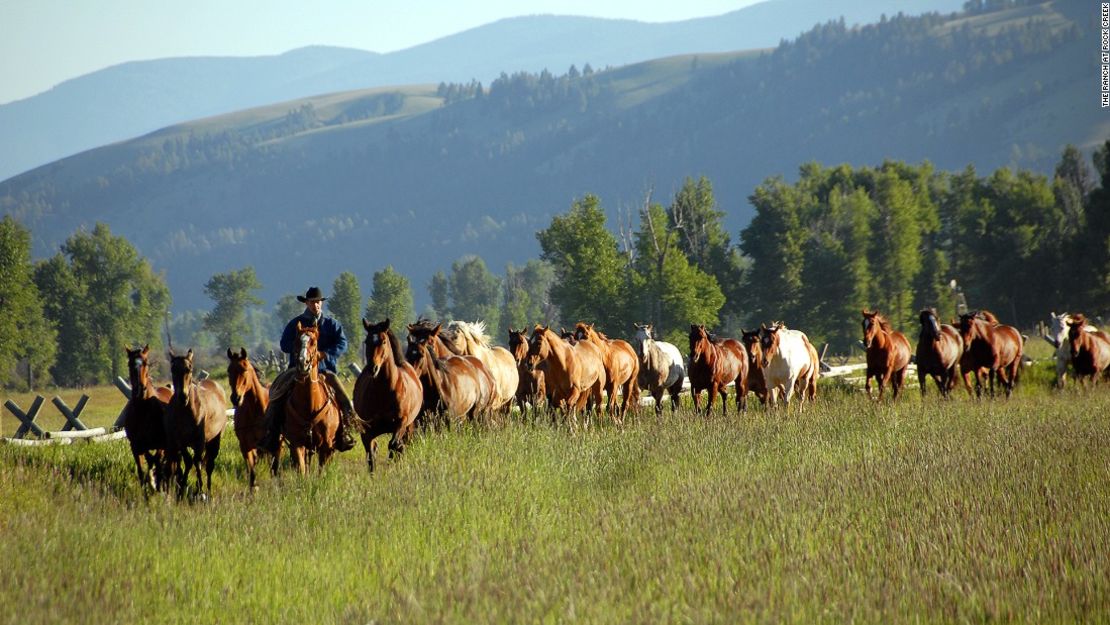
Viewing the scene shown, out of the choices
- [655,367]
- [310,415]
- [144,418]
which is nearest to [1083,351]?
[655,367]

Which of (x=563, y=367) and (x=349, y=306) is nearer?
(x=563, y=367)

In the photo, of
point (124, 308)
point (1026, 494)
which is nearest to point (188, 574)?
point (1026, 494)

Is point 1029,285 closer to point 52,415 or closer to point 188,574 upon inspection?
point 52,415

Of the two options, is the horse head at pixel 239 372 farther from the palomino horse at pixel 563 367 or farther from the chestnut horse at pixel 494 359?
the chestnut horse at pixel 494 359

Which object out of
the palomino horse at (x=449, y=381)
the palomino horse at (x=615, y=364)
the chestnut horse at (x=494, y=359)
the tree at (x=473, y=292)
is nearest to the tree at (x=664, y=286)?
the palomino horse at (x=615, y=364)

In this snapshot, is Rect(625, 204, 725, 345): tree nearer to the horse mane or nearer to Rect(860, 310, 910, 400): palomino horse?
Rect(860, 310, 910, 400): palomino horse

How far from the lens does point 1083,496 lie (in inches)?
396

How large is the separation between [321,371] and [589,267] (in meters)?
50.3

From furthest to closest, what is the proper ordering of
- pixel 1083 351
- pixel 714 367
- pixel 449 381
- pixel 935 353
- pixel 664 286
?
pixel 664 286 < pixel 1083 351 < pixel 935 353 < pixel 714 367 < pixel 449 381

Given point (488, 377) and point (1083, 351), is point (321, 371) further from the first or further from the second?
point (1083, 351)

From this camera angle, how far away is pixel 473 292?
186 m

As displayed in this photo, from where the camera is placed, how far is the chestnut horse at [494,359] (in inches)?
768

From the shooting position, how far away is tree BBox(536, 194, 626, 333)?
Result: 2549 inches

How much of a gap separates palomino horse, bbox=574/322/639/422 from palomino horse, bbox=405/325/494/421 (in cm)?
347
